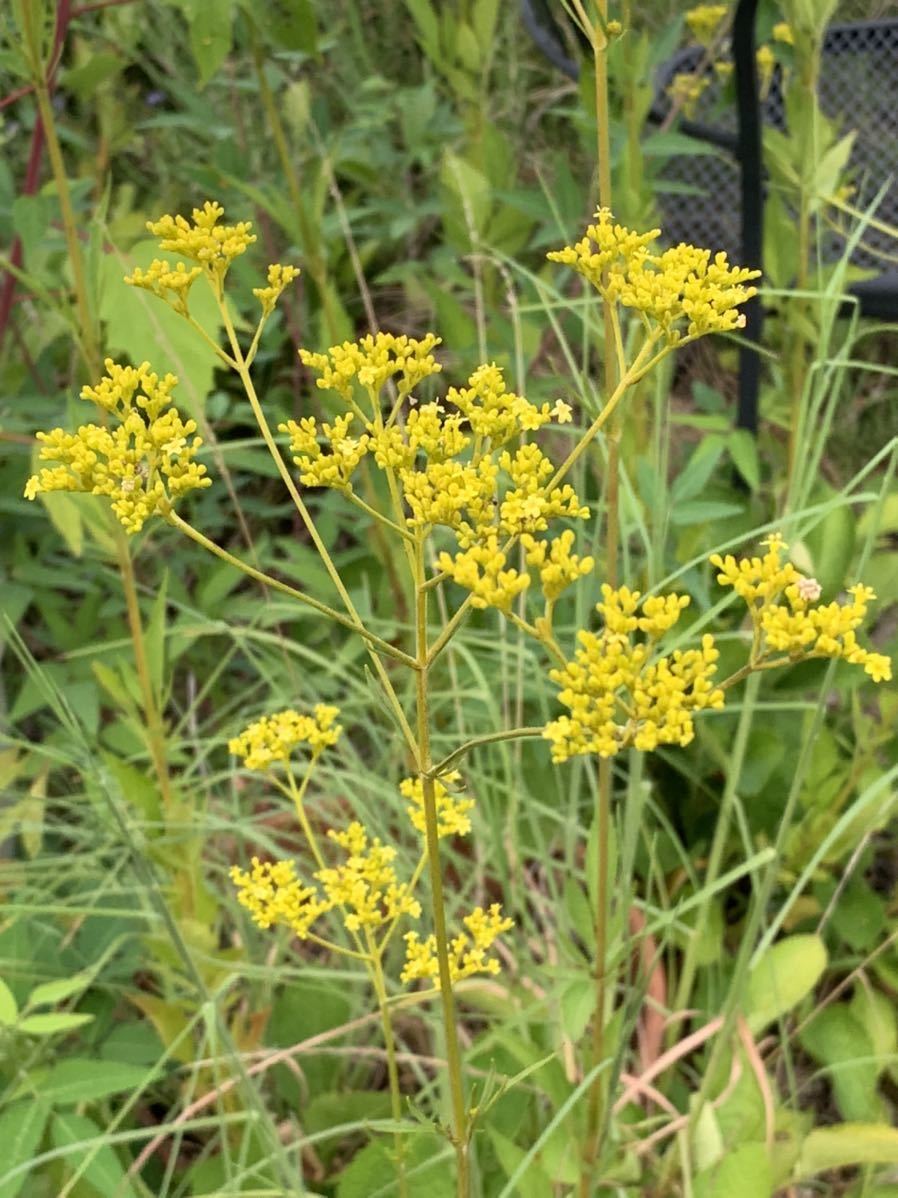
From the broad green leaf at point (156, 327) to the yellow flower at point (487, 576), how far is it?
1.63 feet

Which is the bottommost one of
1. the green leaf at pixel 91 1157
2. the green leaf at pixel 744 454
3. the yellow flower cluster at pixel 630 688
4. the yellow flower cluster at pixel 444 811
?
the green leaf at pixel 91 1157

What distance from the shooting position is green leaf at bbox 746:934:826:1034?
756 mm

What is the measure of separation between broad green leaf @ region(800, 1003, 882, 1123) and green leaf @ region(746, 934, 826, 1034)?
5 centimetres

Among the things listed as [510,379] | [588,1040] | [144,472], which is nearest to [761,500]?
[510,379]

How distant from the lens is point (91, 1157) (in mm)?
584

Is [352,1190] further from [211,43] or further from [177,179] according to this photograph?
[177,179]

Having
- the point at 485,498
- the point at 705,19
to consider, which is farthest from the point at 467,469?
the point at 705,19

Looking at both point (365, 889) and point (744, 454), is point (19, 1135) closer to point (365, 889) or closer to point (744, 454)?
point (365, 889)

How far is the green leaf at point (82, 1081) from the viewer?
24.0 inches

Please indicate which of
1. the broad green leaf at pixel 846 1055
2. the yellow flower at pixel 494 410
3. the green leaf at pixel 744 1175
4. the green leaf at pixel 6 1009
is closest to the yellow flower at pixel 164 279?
the yellow flower at pixel 494 410

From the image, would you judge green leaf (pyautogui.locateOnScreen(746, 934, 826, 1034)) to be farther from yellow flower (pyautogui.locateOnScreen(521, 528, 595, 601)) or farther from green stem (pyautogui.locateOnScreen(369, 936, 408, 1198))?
yellow flower (pyautogui.locateOnScreen(521, 528, 595, 601))

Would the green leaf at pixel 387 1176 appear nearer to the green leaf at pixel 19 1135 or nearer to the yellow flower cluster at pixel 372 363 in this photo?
the green leaf at pixel 19 1135

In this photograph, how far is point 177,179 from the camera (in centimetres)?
168

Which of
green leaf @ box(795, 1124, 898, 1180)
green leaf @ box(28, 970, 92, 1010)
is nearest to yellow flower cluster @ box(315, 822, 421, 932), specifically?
green leaf @ box(28, 970, 92, 1010)
